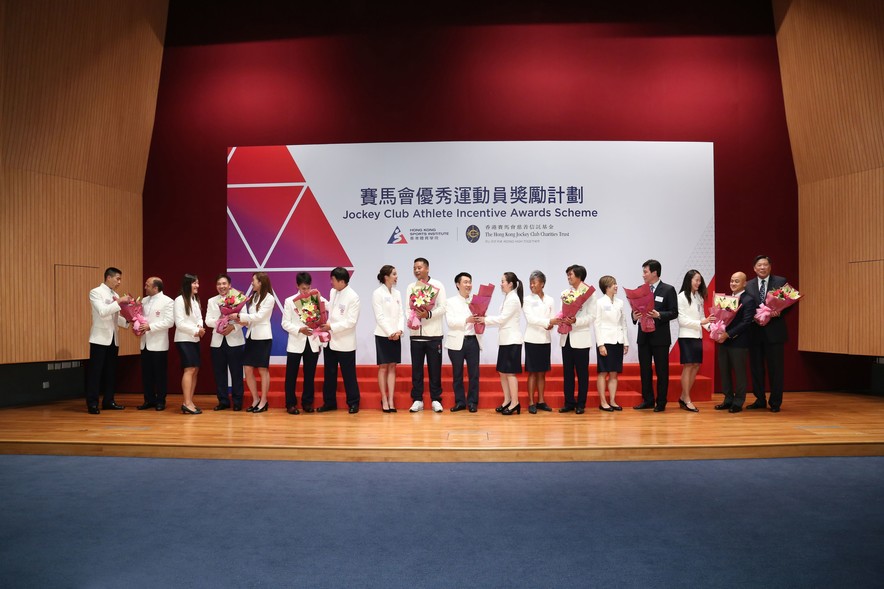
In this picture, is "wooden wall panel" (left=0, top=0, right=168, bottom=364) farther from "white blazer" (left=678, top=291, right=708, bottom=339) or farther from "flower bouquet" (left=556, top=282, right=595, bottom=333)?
"white blazer" (left=678, top=291, right=708, bottom=339)

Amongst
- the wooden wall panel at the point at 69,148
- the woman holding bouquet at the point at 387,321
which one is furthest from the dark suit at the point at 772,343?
the wooden wall panel at the point at 69,148

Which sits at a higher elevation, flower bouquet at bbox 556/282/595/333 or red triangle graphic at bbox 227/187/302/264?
red triangle graphic at bbox 227/187/302/264

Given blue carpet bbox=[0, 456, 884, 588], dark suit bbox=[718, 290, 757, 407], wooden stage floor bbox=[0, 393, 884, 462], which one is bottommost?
blue carpet bbox=[0, 456, 884, 588]

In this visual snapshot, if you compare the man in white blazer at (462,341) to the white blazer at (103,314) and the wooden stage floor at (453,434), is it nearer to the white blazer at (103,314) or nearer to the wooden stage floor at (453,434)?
the wooden stage floor at (453,434)

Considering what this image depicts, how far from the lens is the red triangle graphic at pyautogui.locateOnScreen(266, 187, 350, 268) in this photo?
29.0 feet

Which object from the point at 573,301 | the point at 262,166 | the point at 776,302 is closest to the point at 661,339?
the point at 573,301

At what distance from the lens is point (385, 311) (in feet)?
23.8

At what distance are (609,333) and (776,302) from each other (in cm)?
176

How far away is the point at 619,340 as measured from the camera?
7.26 m

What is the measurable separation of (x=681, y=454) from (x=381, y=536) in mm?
2809

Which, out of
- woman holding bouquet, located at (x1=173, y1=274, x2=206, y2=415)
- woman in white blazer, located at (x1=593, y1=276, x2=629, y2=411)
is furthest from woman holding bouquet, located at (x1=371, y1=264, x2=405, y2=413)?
woman in white blazer, located at (x1=593, y1=276, x2=629, y2=411)

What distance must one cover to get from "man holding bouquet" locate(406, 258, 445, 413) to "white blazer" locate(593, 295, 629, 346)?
1.71 meters

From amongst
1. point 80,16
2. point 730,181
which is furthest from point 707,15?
point 80,16

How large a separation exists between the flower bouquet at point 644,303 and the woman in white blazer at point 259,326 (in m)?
3.91
